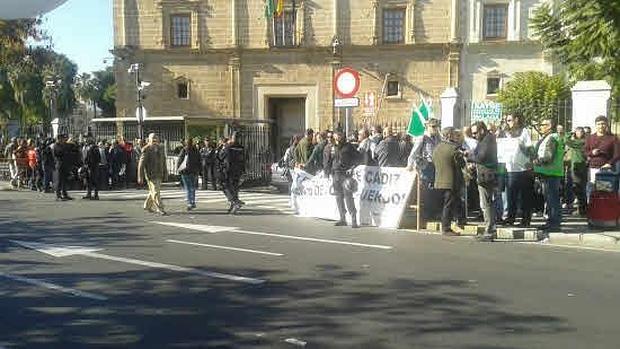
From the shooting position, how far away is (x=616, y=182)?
38.8ft

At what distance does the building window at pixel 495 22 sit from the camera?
38.4 m

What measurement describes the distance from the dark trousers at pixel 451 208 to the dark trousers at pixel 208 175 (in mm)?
11057

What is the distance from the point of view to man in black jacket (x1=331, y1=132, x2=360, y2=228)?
41.5ft

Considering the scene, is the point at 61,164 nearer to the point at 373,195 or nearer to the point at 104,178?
the point at 104,178

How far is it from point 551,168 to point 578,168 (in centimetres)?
272

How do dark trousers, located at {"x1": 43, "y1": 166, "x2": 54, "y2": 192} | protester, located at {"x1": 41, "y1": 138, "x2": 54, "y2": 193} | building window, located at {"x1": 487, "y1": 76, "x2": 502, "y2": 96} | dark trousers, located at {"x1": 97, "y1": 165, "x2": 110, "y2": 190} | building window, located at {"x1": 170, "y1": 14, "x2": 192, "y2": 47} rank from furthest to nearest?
building window, located at {"x1": 170, "y1": 14, "x2": 192, "y2": 47}, building window, located at {"x1": 487, "y1": 76, "x2": 502, "y2": 96}, dark trousers, located at {"x1": 97, "y1": 165, "x2": 110, "y2": 190}, dark trousers, located at {"x1": 43, "y1": 166, "x2": 54, "y2": 192}, protester, located at {"x1": 41, "y1": 138, "x2": 54, "y2": 193}

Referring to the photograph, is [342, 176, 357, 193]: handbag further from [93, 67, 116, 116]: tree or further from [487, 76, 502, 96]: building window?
[93, 67, 116, 116]: tree

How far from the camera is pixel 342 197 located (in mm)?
12766

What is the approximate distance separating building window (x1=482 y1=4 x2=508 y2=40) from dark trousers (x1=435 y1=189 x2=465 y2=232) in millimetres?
29493

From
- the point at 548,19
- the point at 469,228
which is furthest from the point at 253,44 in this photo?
the point at 469,228

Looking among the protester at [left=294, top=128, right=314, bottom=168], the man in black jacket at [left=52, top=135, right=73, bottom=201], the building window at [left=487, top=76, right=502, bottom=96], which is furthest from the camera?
the building window at [left=487, top=76, right=502, bottom=96]

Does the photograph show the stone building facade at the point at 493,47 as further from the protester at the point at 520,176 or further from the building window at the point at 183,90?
the protester at the point at 520,176

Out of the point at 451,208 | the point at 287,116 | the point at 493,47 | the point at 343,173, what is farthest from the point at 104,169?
the point at 493,47

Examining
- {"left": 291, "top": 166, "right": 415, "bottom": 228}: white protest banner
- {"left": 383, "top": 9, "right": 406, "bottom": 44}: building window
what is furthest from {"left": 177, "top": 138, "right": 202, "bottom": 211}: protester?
{"left": 383, "top": 9, "right": 406, "bottom": 44}: building window
